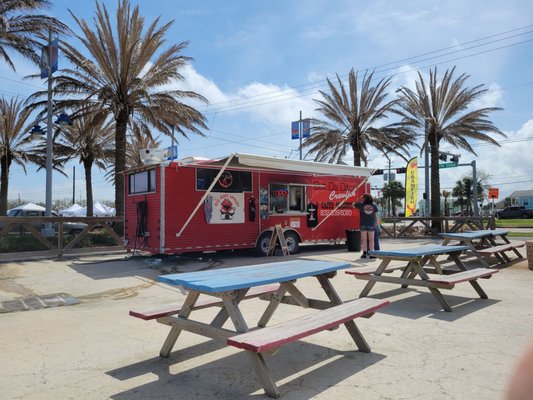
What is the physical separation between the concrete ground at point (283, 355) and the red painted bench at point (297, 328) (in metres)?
0.47

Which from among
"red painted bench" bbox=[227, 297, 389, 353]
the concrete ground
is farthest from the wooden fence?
"red painted bench" bbox=[227, 297, 389, 353]

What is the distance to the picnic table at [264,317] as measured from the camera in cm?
333

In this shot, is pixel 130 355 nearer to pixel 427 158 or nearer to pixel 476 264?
pixel 476 264

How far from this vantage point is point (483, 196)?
221ft

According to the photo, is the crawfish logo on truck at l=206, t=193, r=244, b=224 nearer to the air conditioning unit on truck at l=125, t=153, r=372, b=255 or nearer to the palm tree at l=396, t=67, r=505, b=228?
the air conditioning unit on truck at l=125, t=153, r=372, b=255

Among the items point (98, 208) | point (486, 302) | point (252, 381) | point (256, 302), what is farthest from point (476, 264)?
point (98, 208)

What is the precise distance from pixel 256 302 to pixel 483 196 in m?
69.8

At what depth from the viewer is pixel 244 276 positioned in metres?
4.13

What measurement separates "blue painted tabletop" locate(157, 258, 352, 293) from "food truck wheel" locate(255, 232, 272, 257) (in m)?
7.60

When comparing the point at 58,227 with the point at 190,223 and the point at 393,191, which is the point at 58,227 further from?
the point at 393,191

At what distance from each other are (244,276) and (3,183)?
82.1 ft

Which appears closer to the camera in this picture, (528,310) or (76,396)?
(76,396)

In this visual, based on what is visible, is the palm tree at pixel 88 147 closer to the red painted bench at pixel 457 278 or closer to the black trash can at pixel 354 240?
the black trash can at pixel 354 240

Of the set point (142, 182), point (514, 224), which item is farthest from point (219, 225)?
point (514, 224)
